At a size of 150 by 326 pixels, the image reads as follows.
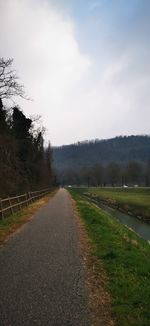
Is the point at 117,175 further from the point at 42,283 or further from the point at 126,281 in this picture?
the point at 42,283

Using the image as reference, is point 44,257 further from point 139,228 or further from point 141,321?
point 139,228

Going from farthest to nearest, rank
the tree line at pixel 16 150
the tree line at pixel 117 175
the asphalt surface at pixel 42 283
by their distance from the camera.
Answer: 1. the tree line at pixel 117 175
2. the tree line at pixel 16 150
3. the asphalt surface at pixel 42 283

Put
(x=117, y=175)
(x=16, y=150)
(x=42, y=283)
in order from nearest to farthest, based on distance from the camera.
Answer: (x=42, y=283) → (x=16, y=150) → (x=117, y=175)

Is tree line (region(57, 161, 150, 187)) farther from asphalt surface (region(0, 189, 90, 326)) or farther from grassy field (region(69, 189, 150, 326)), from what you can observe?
asphalt surface (region(0, 189, 90, 326))

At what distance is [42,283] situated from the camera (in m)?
8.77

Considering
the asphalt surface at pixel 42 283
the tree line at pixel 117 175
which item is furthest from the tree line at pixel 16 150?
the tree line at pixel 117 175

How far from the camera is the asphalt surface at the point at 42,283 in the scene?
22.0ft

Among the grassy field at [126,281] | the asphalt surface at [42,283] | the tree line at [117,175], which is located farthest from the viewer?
the tree line at [117,175]

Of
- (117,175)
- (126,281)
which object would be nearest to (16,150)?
(126,281)

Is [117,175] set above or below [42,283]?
above

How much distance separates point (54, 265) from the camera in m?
10.7

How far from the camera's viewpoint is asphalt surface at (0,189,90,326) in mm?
6699

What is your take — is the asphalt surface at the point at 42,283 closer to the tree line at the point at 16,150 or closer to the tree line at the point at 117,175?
the tree line at the point at 16,150

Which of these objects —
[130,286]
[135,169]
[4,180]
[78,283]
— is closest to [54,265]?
[78,283]
